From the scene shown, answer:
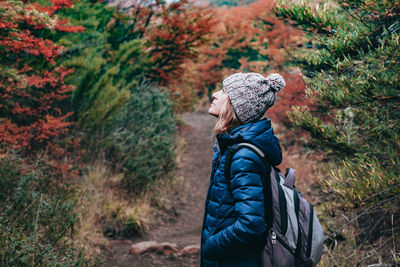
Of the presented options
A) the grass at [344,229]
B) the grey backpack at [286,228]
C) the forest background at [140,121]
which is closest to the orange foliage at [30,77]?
the forest background at [140,121]

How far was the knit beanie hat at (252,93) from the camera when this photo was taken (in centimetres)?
208

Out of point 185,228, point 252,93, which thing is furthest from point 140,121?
point 252,93

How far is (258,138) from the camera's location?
1951 millimetres

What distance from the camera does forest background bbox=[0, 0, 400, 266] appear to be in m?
3.08

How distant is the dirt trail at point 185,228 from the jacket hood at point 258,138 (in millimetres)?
1369

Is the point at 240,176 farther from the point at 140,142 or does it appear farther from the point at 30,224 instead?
the point at 140,142

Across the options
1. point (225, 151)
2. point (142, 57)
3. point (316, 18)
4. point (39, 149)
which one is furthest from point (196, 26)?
point (225, 151)

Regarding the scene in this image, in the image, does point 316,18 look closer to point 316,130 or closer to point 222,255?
point 316,130

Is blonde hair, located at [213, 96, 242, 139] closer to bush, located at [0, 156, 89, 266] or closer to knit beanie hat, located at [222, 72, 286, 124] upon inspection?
knit beanie hat, located at [222, 72, 286, 124]

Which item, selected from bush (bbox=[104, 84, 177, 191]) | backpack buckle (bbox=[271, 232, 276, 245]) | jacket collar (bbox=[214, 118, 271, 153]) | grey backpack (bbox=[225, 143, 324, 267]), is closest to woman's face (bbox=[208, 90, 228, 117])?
jacket collar (bbox=[214, 118, 271, 153])

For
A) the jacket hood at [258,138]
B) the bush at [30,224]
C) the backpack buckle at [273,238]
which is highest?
the jacket hood at [258,138]

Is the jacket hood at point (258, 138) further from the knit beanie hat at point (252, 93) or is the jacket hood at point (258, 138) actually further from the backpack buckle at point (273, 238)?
the backpack buckle at point (273, 238)

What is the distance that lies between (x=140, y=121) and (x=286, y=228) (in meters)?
5.93

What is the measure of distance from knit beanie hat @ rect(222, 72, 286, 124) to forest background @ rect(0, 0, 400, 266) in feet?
4.00
